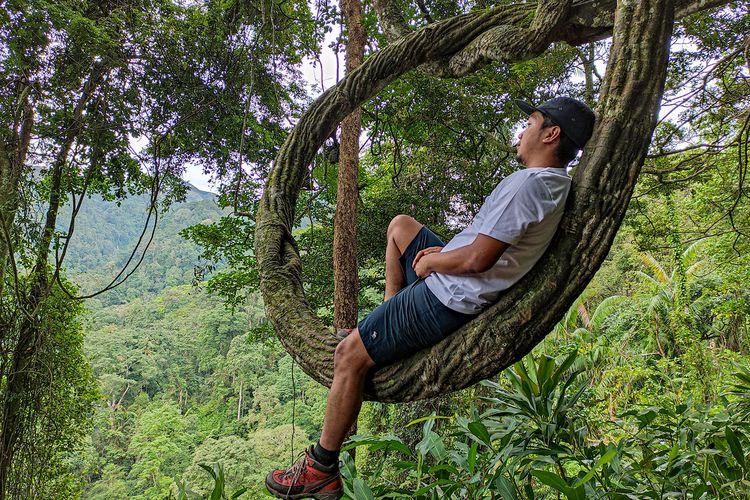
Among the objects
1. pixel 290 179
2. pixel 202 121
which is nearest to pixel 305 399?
pixel 202 121

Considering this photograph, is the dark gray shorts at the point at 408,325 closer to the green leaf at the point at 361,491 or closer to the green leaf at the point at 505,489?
the green leaf at the point at 361,491

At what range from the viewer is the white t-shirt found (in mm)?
1096

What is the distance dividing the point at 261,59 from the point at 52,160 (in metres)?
2.53

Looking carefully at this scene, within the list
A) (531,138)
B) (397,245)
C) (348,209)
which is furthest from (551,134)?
(348,209)

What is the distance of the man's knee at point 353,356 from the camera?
1.22m

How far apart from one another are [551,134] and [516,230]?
37 cm

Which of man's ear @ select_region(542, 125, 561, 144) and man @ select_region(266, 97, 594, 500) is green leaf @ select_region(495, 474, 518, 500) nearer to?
man @ select_region(266, 97, 594, 500)

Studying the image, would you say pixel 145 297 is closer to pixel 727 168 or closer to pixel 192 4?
pixel 192 4

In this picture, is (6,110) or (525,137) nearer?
(525,137)

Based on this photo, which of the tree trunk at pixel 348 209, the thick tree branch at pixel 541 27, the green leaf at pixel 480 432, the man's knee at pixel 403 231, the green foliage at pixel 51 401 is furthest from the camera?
the green foliage at pixel 51 401

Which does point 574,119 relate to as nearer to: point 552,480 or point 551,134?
point 551,134

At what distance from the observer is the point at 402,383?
121 centimetres

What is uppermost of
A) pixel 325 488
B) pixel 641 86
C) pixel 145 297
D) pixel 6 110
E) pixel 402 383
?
pixel 145 297

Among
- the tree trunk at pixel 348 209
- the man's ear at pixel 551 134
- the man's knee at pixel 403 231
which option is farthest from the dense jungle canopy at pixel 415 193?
the man's knee at pixel 403 231
